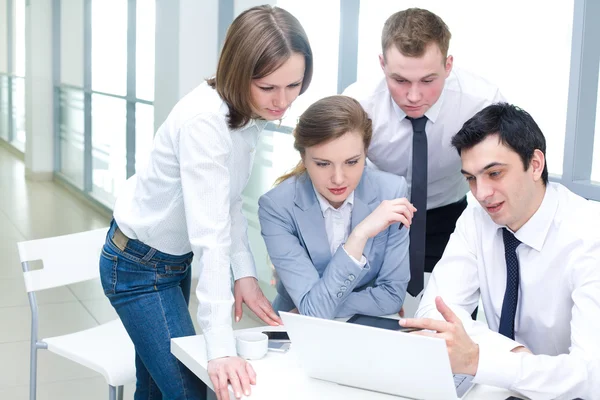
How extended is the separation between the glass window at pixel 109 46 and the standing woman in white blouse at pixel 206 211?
436cm

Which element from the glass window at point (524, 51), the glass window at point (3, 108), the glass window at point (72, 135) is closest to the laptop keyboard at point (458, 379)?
the glass window at point (524, 51)

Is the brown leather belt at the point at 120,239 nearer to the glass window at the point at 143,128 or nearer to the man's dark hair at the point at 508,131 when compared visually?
the man's dark hair at the point at 508,131

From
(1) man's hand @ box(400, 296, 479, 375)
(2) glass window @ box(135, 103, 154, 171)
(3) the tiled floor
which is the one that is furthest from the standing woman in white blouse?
(2) glass window @ box(135, 103, 154, 171)

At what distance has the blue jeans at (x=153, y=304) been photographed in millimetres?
1852

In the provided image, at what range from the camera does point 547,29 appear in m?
2.61

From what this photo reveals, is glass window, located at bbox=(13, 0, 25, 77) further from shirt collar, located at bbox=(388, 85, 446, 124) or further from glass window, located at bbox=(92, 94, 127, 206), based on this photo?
shirt collar, located at bbox=(388, 85, 446, 124)

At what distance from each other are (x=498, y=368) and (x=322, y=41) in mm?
2628

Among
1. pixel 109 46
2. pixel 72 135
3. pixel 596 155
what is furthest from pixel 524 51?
pixel 72 135

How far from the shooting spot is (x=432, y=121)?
2346mm

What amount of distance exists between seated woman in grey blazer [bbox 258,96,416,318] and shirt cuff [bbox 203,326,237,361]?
0.39 m

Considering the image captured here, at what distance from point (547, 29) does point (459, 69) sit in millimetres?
414

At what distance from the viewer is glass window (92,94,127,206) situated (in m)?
6.32

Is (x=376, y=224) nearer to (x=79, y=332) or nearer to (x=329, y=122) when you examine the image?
(x=329, y=122)

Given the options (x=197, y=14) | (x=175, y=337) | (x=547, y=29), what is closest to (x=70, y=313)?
(x=197, y=14)
